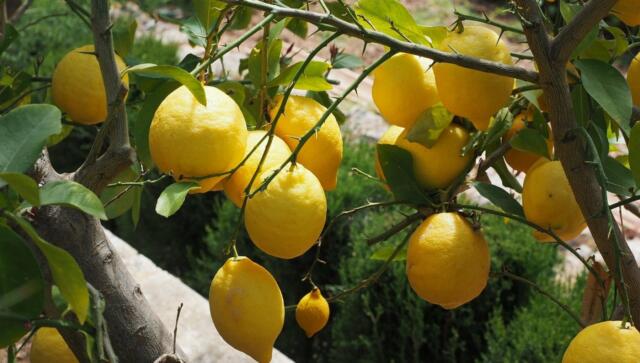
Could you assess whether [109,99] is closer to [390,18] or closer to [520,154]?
[390,18]

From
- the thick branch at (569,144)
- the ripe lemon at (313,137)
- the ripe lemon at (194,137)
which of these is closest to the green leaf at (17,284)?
the ripe lemon at (194,137)

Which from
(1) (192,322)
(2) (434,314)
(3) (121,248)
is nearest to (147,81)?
(1) (192,322)

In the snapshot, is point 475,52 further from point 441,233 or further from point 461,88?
point 441,233

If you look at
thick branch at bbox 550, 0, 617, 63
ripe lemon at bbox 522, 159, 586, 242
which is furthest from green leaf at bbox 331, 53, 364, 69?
thick branch at bbox 550, 0, 617, 63

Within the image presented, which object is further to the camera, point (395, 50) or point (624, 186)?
point (624, 186)

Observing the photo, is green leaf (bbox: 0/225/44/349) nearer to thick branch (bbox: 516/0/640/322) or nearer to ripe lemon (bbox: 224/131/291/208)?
ripe lemon (bbox: 224/131/291/208)

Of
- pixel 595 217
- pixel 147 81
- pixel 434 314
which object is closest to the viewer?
pixel 595 217
